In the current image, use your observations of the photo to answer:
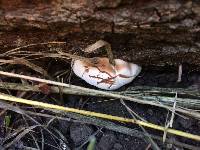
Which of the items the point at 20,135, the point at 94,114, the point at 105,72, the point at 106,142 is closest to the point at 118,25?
the point at 105,72

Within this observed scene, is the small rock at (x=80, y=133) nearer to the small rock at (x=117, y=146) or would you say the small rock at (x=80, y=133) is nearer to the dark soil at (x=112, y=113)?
the dark soil at (x=112, y=113)

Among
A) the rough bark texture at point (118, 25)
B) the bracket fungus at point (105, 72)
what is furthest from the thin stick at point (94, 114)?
the rough bark texture at point (118, 25)

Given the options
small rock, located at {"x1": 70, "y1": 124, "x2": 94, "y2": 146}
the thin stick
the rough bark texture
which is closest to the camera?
the rough bark texture

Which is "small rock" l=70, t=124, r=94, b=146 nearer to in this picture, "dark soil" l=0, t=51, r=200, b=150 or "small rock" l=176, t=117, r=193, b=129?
"dark soil" l=0, t=51, r=200, b=150

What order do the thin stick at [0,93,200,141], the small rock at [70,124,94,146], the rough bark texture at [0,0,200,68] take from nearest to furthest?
the rough bark texture at [0,0,200,68]
the thin stick at [0,93,200,141]
the small rock at [70,124,94,146]

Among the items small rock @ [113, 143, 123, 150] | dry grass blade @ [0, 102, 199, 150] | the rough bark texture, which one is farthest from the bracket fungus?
small rock @ [113, 143, 123, 150]

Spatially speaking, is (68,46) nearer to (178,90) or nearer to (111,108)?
(111,108)

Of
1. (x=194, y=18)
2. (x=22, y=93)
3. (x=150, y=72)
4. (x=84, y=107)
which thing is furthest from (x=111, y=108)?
(x=194, y=18)
